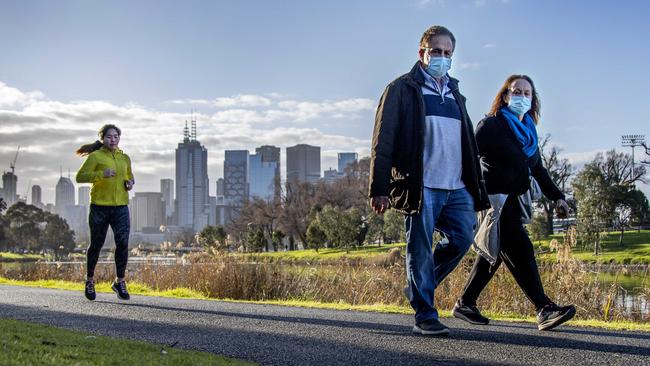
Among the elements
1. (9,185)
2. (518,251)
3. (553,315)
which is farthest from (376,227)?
(9,185)

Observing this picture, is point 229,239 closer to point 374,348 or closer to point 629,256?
point 374,348

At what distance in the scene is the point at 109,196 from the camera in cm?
848

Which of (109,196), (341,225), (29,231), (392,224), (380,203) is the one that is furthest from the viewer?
(29,231)

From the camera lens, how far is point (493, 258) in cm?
582

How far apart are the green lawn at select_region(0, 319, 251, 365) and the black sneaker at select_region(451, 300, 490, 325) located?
2.36 metres

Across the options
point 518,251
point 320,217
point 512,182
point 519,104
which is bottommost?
point 518,251

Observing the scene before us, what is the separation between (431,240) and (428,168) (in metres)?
0.51

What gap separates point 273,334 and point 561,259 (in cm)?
433

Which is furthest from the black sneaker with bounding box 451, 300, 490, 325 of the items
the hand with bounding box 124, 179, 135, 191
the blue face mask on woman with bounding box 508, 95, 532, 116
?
the hand with bounding box 124, 179, 135, 191

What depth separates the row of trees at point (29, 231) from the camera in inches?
3258

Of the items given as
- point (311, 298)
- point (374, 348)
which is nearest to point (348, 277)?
point (311, 298)

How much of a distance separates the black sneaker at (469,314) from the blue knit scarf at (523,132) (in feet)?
4.27

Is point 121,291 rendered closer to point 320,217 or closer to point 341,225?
point 341,225

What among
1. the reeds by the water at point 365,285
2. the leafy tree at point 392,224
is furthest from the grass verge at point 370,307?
the leafy tree at point 392,224
